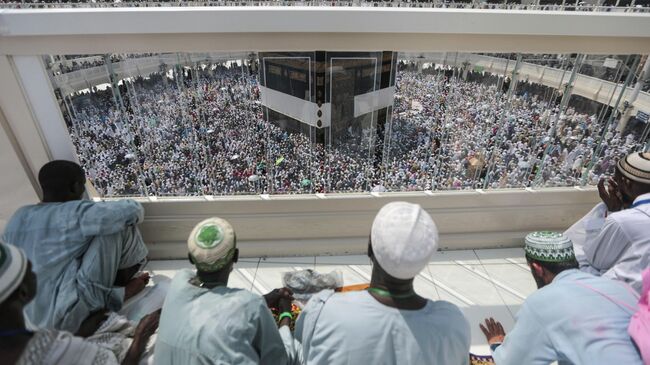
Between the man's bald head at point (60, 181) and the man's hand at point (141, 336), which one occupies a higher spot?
the man's bald head at point (60, 181)

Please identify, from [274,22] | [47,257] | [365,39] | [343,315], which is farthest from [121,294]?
[365,39]

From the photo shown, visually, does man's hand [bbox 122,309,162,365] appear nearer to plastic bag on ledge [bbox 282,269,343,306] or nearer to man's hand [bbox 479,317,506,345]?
plastic bag on ledge [bbox 282,269,343,306]

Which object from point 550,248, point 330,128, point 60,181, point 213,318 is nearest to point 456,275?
point 550,248

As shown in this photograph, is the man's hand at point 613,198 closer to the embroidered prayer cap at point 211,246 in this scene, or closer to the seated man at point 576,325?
the seated man at point 576,325

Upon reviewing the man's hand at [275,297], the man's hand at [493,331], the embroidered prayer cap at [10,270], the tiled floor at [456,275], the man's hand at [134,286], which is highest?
the embroidered prayer cap at [10,270]

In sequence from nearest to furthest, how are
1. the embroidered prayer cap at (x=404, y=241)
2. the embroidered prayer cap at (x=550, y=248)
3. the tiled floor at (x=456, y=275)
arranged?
1. the embroidered prayer cap at (x=404, y=241)
2. the embroidered prayer cap at (x=550, y=248)
3. the tiled floor at (x=456, y=275)

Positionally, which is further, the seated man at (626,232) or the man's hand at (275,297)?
the man's hand at (275,297)

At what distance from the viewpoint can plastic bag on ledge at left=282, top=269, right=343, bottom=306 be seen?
182cm

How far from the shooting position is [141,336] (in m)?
1.47

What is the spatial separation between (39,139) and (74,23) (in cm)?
66

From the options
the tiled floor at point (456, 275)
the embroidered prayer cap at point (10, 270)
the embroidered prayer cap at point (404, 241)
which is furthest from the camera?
the tiled floor at point (456, 275)

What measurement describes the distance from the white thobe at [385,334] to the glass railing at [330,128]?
1.27 m

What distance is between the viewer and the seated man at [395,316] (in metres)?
0.88

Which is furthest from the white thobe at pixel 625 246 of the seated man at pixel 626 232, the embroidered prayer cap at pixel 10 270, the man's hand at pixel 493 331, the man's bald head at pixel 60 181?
the man's bald head at pixel 60 181
